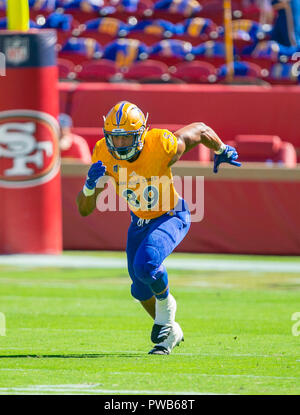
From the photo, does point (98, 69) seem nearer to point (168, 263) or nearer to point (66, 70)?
point (66, 70)

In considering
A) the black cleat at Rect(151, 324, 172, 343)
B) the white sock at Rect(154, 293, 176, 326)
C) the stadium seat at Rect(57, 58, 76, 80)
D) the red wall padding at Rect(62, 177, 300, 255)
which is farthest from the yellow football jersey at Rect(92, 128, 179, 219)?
the stadium seat at Rect(57, 58, 76, 80)

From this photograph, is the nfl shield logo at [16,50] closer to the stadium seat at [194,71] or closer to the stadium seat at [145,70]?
the stadium seat at [145,70]

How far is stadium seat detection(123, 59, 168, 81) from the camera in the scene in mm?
22109

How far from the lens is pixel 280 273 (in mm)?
13594

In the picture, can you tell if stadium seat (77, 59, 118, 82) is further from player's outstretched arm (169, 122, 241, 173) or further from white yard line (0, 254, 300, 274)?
player's outstretched arm (169, 122, 241, 173)

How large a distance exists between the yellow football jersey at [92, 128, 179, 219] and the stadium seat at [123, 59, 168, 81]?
1387cm

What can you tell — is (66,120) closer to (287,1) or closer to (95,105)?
(95,105)

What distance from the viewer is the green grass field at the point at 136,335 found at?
22.8 ft

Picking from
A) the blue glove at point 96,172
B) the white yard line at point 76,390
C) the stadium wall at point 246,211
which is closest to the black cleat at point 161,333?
the blue glove at point 96,172

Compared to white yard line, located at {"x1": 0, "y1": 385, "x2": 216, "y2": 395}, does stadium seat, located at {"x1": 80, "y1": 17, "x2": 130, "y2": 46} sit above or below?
below

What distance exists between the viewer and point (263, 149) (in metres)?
18.4
